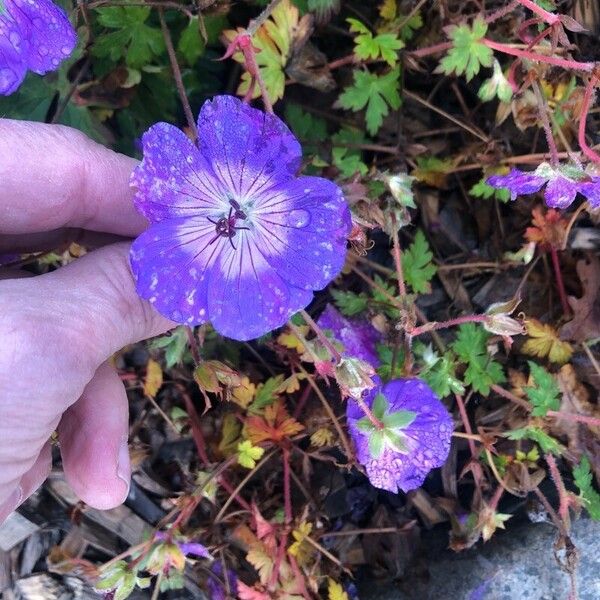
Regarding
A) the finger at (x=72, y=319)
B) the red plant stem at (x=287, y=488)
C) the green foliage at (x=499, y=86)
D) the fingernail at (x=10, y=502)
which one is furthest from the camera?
the red plant stem at (x=287, y=488)

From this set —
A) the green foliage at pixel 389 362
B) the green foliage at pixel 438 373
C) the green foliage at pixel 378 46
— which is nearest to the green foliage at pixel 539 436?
the green foliage at pixel 438 373

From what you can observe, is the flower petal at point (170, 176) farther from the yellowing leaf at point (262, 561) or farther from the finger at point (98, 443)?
the yellowing leaf at point (262, 561)

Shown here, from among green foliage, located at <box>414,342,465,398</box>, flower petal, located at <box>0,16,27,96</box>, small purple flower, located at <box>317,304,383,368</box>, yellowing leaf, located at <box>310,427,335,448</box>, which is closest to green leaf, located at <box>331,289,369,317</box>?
small purple flower, located at <box>317,304,383,368</box>

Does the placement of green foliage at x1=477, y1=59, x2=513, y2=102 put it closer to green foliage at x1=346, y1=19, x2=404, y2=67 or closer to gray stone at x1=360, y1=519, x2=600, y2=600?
green foliage at x1=346, y1=19, x2=404, y2=67

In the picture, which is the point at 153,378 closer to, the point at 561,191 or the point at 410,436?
the point at 410,436

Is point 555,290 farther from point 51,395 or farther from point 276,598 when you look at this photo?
point 51,395

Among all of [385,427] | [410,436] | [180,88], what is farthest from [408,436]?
[180,88]
